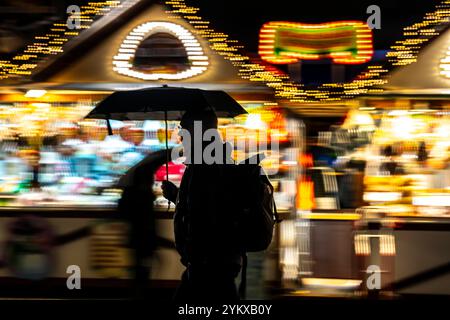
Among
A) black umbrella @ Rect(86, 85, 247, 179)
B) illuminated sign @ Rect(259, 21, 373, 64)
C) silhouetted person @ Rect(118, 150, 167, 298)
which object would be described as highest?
illuminated sign @ Rect(259, 21, 373, 64)

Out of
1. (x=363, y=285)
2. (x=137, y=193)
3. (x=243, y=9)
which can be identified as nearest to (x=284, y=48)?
(x=137, y=193)

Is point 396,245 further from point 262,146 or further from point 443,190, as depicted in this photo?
point 262,146

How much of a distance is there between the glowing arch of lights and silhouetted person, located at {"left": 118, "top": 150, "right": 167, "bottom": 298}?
82cm

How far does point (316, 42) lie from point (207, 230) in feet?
11.3

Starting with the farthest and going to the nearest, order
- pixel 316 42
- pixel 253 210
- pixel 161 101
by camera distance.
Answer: pixel 316 42, pixel 161 101, pixel 253 210

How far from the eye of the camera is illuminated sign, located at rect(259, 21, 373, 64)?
6570 mm

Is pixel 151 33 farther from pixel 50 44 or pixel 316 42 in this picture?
pixel 316 42

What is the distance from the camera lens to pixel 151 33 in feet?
22.7

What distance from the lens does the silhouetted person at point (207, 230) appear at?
12.1 ft
